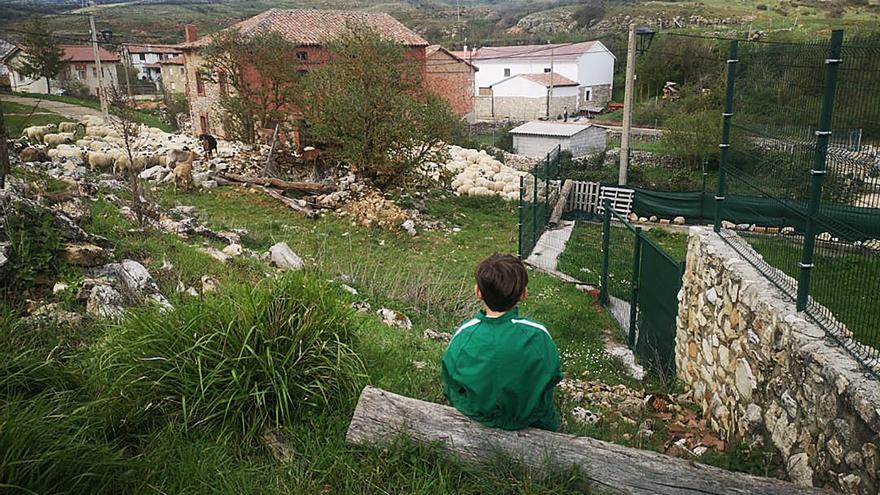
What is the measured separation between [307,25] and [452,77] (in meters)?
12.9

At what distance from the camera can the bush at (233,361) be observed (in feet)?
10.9

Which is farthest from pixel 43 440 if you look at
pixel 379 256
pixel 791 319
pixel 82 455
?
pixel 379 256

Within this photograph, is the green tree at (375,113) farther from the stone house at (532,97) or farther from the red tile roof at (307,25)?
the stone house at (532,97)

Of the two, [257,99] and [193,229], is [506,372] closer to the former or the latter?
[193,229]

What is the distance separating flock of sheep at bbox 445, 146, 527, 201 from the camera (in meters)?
19.5

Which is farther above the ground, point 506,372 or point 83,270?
point 506,372

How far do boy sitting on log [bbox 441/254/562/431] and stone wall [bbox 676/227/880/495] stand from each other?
1.33 m

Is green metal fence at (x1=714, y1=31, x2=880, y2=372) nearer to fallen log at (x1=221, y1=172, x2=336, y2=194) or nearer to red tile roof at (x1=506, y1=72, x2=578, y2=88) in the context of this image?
fallen log at (x1=221, y1=172, x2=336, y2=194)

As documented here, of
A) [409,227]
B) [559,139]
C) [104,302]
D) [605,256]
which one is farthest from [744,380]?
[559,139]

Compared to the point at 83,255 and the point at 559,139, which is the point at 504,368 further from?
the point at 559,139

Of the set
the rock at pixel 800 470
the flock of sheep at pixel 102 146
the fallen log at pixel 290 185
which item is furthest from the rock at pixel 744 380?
the fallen log at pixel 290 185

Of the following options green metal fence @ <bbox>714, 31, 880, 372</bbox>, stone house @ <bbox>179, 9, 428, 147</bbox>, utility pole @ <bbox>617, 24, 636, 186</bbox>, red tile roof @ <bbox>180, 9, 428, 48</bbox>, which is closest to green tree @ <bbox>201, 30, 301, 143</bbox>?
red tile roof @ <bbox>180, 9, 428, 48</bbox>

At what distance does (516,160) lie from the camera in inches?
1096

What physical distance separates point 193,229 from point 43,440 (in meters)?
8.48
